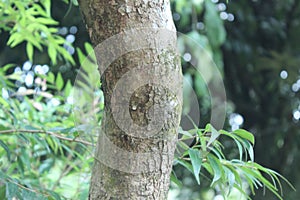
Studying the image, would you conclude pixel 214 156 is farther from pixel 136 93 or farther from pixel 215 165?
pixel 136 93

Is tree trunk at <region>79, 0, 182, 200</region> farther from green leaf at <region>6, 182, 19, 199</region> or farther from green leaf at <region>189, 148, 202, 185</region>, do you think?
green leaf at <region>6, 182, 19, 199</region>

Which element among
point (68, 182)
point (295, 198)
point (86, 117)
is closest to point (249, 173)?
point (86, 117)

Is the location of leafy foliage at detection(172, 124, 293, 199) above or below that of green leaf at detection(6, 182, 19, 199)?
above

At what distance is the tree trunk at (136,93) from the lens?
0.44m

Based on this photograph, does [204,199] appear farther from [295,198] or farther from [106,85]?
[106,85]

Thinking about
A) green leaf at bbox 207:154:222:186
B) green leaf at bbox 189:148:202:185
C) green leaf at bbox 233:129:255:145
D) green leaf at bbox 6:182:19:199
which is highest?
green leaf at bbox 233:129:255:145

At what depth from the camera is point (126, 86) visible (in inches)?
17.3

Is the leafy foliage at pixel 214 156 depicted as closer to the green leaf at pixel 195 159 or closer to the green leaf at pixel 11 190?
the green leaf at pixel 195 159

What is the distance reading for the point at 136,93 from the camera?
0.44 m

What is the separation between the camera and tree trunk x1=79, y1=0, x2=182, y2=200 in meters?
0.44

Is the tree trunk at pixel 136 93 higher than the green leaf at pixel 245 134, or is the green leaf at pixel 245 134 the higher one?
the tree trunk at pixel 136 93

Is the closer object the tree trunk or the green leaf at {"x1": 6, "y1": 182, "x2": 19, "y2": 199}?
the tree trunk

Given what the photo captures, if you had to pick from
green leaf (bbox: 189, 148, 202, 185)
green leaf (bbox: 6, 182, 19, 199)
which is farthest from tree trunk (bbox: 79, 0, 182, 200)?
green leaf (bbox: 6, 182, 19, 199)

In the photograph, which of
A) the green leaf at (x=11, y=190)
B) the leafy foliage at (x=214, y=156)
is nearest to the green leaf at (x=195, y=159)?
the leafy foliage at (x=214, y=156)
